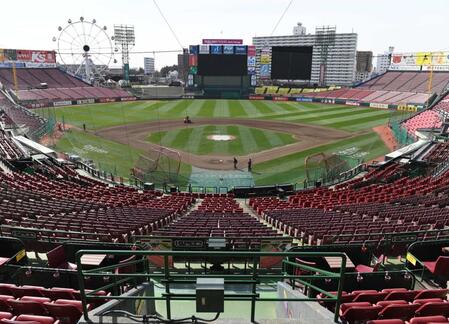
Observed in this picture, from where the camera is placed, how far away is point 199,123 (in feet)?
175

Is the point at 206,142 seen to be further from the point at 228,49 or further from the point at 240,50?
the point at 228,49

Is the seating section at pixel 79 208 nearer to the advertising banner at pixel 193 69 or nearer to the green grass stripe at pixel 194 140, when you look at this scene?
the green grass stripe at pixel 194 140

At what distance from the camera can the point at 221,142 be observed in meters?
40.7

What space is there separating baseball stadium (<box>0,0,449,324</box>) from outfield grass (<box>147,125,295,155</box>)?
26 centimetres

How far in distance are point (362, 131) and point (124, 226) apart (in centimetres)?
4359

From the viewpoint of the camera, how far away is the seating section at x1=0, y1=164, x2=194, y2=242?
1146 cm

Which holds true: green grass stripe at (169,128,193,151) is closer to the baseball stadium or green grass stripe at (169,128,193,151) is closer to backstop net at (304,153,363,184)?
the baseball stadium

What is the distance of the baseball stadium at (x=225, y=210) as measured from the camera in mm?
4965

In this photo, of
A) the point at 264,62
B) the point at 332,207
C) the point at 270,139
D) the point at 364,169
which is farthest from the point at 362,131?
the point at 264,62

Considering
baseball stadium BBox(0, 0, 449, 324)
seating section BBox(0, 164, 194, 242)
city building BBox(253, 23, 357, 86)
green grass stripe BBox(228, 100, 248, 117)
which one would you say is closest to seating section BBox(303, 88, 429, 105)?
baseball stadium BBox(0, 0, 449, 324)

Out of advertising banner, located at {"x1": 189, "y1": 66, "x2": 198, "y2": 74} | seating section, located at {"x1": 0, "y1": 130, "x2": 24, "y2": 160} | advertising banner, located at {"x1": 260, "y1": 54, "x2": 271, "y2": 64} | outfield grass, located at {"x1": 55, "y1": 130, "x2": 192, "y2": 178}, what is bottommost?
outfield grass, located at {"x1": 55, "y1": 130, "x2": 192, "y2": 178}

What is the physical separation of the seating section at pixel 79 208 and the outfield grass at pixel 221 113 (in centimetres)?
2984

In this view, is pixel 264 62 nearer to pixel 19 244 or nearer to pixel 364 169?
pixel 364 169

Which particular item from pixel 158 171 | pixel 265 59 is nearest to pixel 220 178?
pixel 158 171
